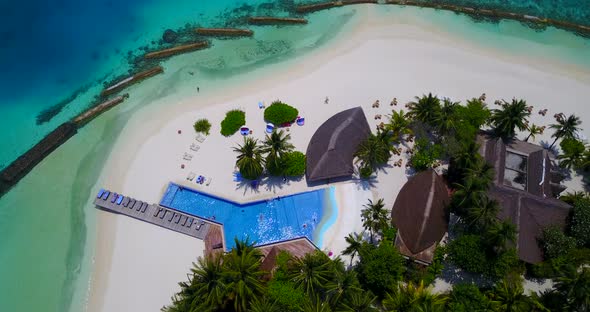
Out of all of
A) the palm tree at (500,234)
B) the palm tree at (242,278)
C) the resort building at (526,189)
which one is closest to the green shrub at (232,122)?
the palm tree at (242,278)

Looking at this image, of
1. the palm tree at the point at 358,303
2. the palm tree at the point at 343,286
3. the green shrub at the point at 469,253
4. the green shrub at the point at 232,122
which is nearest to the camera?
the palm tree at the point at 358,303

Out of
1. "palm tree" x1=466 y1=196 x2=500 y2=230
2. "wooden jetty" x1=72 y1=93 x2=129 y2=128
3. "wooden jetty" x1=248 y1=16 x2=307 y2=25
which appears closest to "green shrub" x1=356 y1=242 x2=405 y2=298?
"palm tree" x1=466 y1=196 x2=500 y2=230

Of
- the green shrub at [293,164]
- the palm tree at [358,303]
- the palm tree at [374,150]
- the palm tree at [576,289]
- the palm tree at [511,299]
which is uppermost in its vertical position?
the palm tree at [374,150]

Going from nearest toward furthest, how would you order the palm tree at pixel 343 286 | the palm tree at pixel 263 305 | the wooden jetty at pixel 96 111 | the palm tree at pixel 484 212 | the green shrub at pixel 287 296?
the palm tree at pixel 263 305 < the palm tree at pixel 343 286 < the green shrub at pixel 287 296 < the palm tree at pixel 484 212 < the wooden jetty at pixel 96 111

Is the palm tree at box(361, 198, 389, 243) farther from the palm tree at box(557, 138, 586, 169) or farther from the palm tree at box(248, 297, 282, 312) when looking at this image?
the palm tree at box(557, 138, 586, 169)

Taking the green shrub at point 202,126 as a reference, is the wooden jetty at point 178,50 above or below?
above

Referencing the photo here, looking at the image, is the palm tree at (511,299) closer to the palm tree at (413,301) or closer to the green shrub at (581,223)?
the palm tree at (413,301)
